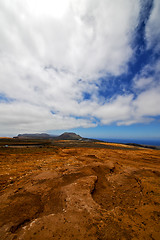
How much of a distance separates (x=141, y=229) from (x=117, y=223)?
2.69 ft

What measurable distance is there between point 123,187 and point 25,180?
22.7 feet

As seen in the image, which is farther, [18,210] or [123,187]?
[123,187]

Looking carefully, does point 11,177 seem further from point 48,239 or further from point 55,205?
point 48,239

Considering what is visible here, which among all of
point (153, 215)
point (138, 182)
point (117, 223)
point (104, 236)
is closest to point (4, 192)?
point (104, 236)

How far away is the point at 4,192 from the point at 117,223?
623 centimetres

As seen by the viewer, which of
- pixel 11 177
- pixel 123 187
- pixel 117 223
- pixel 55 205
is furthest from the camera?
pixel 11 177

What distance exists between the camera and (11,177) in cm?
783

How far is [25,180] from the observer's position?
729 centimetres

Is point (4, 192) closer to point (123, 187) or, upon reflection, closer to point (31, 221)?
point (31, 221)

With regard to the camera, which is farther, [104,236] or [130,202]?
[130,202]

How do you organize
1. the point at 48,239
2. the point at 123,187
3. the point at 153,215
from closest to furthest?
the point at 48,239 → the point at 153,215 → the point at 123,187

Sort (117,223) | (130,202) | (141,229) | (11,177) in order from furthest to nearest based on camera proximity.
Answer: (11,177), (130,202), (117,223), (141,229)

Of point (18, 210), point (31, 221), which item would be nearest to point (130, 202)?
point (31, 221)

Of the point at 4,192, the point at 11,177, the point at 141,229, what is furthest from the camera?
the point at 11,177
